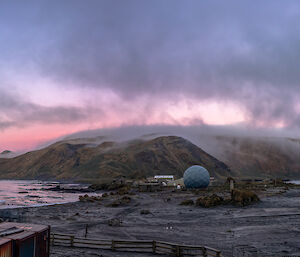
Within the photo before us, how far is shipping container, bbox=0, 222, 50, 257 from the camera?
10391 millimetres

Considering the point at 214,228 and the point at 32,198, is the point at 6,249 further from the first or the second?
the point at 32,198

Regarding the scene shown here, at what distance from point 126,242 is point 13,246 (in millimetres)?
9433

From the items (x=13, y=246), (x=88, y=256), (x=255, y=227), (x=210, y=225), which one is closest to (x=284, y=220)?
(x=255, y=227)

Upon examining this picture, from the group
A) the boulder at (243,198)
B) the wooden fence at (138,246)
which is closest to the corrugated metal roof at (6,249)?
the wooden fence at (138,246)

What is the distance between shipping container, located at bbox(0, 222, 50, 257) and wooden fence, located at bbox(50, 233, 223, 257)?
7.32m

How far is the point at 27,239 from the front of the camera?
10.9 meters

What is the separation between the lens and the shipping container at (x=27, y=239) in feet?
34.1

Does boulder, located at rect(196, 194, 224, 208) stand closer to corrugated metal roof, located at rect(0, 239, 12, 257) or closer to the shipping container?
the shipping container

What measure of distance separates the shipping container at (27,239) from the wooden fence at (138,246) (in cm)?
732

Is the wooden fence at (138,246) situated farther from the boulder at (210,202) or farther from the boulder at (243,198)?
the boulder at (243,198)

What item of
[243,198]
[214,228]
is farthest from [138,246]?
[243,198]

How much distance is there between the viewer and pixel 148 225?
88.0ft

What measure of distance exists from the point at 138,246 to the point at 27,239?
903 centimetres

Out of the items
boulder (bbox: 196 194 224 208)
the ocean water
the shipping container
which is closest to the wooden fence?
the shipping container
